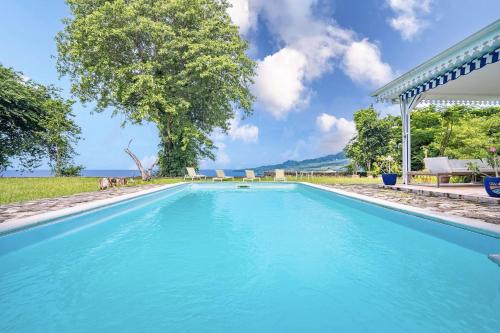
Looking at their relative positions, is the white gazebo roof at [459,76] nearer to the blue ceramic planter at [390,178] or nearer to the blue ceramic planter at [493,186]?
the blue ceramic planter at [493,186]

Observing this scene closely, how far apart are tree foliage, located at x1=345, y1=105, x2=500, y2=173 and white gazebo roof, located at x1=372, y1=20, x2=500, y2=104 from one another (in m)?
6.87

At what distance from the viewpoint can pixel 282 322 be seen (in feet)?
7.20

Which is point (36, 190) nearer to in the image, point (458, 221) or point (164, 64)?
point (164, 64)

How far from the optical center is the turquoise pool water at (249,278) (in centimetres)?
221

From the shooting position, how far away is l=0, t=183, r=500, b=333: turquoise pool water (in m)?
2.21

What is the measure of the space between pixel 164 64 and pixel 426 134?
2366 centimetres

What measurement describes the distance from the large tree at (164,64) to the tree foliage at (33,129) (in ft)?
10.0

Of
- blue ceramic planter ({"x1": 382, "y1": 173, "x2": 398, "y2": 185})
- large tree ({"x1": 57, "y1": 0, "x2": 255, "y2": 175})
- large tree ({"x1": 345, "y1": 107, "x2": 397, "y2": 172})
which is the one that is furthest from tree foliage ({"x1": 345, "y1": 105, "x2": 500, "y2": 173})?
large tree ({"x1": 57, "y1": 0, "x2": 255, "y2": 175})

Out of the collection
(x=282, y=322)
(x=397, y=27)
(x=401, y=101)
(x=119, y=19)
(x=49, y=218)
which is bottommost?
(x=282, y=322)

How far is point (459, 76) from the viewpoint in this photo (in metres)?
6.78

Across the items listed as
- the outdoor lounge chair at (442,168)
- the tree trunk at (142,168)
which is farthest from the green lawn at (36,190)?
the outdoor lounge chair at (442,168)

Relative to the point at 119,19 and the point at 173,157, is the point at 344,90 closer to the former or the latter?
the point at 173,157

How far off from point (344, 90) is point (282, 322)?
29.9 metres

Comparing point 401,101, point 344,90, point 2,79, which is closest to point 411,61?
point 344,90
